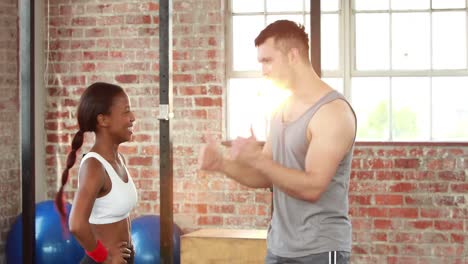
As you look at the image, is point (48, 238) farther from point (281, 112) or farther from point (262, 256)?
point (281, 112)

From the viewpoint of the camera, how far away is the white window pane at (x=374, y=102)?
17.9 ft

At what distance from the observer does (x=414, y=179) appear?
534cm

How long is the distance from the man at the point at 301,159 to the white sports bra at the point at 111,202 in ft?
1.73

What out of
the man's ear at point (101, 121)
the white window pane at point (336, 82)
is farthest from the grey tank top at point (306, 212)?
the white window pane at point (336, 82)

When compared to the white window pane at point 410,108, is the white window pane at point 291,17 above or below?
above

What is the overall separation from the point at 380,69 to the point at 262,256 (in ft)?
6.64

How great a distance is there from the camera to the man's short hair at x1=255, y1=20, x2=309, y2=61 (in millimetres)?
2559

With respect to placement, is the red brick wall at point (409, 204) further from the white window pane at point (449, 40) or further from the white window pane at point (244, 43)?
the white window pane at point (244, 43)

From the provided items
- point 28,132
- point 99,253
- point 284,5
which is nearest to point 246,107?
point 284,5

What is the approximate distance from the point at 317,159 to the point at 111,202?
34.6 inches

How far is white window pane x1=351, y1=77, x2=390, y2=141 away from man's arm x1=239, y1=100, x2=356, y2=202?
3113mm

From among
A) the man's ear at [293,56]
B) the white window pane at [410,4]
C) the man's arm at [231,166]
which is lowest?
the man's arm at [231,166]

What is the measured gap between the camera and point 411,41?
5434mm

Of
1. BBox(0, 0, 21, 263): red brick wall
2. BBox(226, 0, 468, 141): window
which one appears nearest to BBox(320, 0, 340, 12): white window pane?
BBox(226, 0, 468, 141): window
